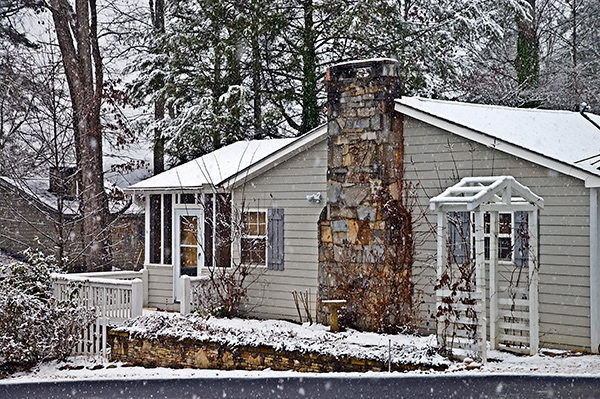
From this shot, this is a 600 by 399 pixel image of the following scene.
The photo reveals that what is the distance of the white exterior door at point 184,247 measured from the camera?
50.0 ft

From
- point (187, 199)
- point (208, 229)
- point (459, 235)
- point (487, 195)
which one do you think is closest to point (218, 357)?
point (208, 229)

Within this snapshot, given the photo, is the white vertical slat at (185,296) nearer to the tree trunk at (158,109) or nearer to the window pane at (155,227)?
the window pane at (155,227)

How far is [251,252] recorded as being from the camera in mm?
14180

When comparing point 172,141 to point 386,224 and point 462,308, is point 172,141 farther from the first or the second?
point 462,308

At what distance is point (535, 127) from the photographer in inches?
485

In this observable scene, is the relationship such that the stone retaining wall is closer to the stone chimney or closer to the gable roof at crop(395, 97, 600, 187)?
the stone chimney

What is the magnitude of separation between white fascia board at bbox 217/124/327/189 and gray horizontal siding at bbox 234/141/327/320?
0.10 meters

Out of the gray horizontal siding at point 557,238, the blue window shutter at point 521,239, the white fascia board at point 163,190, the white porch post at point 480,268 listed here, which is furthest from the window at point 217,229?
the white porch post at point 480,268

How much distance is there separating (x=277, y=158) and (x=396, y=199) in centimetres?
270

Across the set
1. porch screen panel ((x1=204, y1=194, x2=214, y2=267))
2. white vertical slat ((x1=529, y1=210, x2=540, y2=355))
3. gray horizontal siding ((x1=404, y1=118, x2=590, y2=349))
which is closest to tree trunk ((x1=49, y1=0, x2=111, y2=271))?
porch screen panel ((x1=204, y1=194, x2=214, y2=267))

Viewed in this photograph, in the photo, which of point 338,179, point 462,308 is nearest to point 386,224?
point 338,179

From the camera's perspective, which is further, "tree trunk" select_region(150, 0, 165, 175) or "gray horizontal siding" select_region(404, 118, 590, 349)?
"tree trunk" select_region(150, 0, 165, 175)

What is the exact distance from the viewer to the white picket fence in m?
13.2

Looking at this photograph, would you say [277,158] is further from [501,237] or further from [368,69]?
[501,237]
